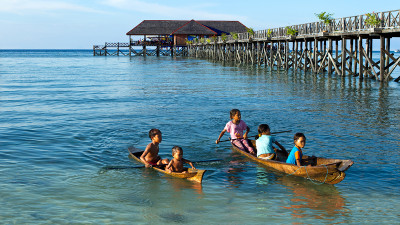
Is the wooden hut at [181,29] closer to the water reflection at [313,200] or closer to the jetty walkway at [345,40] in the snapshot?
the jetty walkway at [345,40]

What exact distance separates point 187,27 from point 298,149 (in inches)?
3017

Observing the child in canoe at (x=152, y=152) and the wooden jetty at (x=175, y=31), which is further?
the wooden jetty at (x=175, y=31)

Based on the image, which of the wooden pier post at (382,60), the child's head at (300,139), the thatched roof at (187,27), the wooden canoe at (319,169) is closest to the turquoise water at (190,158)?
the wooden canoe at (319,169)

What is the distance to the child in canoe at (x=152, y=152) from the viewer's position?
935cm

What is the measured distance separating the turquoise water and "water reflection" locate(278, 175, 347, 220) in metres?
0.02

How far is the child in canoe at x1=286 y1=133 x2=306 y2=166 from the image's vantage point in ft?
28.6

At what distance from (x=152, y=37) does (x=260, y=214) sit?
261 feet

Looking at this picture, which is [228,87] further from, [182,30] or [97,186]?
[182,30]

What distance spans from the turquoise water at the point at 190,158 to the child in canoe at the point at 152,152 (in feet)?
0.85

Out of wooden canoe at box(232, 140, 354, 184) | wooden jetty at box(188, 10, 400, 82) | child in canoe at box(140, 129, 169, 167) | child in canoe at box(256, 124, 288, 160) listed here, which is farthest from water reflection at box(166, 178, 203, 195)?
wooden jetty at box(188, 10, 400, 82)

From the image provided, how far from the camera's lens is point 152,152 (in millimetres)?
9641

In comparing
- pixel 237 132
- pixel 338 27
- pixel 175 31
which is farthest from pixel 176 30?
pixel 237 132

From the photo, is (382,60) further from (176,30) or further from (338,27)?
(176,30)

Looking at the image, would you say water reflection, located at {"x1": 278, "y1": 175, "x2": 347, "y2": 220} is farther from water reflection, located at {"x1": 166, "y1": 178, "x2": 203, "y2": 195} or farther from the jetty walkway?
the jetty walkway
